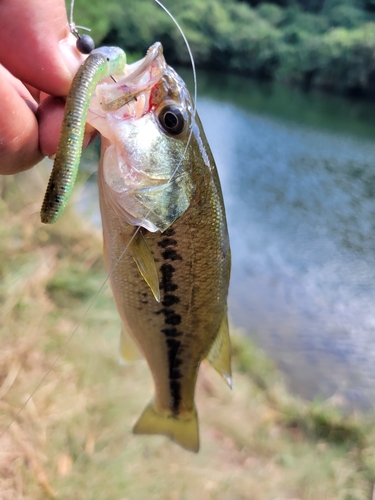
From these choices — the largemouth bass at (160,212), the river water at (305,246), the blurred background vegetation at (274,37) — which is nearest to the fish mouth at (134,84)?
the largemouth bass at (160,212)

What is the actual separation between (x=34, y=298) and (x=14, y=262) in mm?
428

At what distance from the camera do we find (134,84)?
3.63 ft

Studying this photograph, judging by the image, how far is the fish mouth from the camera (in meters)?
1.08

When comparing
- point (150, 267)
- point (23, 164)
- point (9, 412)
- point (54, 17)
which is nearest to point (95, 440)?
point (9, 412)

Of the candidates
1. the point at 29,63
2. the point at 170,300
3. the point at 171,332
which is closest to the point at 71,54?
the point at 29,63

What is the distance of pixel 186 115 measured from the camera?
4.02 feet

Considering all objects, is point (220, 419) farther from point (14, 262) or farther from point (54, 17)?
point (54, 17)

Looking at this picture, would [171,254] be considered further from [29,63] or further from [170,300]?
[29,63]

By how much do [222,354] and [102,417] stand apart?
1.77 m

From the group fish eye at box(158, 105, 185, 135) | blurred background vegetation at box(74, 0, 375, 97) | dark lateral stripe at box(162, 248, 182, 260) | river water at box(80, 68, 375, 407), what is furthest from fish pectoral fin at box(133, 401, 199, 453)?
blurred background vegetation at box(74, 0, 375, 97)

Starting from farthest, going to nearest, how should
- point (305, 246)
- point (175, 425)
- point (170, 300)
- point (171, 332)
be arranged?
point (305, 246)
point (175, 425)
point (171, 332)
point (170, 300)

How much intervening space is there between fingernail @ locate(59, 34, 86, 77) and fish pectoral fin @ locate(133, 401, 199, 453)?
1.59 meters

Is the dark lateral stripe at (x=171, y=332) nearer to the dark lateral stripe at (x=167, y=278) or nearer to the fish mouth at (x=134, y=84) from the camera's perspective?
the dark lateral stripe at (x=167, y=278)

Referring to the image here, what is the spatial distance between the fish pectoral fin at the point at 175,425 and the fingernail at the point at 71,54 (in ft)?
5.21
